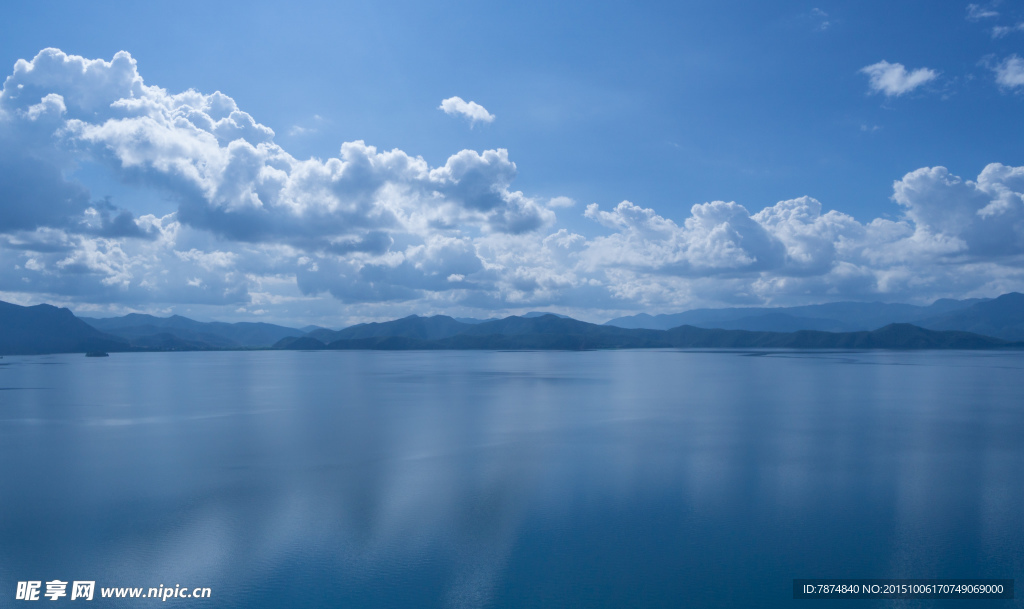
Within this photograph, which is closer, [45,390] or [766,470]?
[766,470]

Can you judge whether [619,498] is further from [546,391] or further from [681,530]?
[546,391]

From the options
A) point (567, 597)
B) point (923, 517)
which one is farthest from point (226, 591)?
point (923, 517)

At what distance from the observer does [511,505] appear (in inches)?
651

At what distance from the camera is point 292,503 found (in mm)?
16906

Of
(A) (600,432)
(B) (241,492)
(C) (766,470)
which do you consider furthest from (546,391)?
(B) (241,492)

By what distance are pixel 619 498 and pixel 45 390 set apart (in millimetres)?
60483

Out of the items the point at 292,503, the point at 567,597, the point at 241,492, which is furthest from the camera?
the point at 241,492

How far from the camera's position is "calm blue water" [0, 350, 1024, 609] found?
11930mm

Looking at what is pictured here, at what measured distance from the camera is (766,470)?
20.6m

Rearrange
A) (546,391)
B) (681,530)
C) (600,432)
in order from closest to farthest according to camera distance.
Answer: (681,530), (600,432), (546,391)

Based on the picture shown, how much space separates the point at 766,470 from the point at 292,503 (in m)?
15.8

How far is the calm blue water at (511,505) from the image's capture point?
11930 mm

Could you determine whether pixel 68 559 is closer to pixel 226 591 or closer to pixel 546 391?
pixel 226 591

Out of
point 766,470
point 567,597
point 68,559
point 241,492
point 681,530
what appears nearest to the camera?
point 567,597
